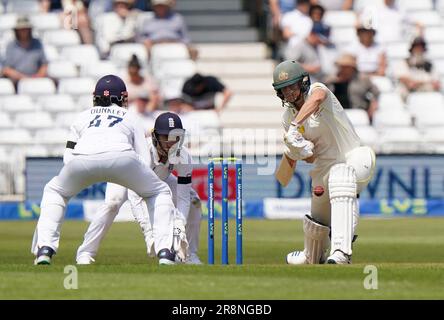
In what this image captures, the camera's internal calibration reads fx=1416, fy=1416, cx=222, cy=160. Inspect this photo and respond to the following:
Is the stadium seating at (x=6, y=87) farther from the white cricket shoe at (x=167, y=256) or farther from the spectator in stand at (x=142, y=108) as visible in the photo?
the white cricket shoe at (x=167, y=256)

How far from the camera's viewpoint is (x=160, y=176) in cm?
1041

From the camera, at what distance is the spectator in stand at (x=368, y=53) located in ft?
61.2

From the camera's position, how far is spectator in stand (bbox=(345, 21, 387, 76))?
61.2 ft

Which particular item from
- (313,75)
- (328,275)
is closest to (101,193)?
(313,75)

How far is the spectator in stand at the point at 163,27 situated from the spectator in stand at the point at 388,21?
252 centimetres

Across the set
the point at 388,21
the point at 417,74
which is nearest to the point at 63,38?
the point at 388,21

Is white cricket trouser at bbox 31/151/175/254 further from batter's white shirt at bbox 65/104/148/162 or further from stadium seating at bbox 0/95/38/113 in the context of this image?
stadium seating at bbox 0/95/38/113

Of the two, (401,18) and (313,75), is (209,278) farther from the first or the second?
(401,18)

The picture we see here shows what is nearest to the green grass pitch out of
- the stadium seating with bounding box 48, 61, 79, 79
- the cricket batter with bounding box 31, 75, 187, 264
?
the cricket batter with bounding box 31, 75, 187, 264

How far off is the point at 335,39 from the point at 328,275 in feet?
37.5

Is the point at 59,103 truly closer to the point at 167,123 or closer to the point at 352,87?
the point at 352,87

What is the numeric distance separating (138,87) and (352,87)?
2730 mm

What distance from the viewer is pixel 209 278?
26.5 ft

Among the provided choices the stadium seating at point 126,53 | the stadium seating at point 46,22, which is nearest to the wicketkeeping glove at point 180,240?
the stadium seating at point 126,53
